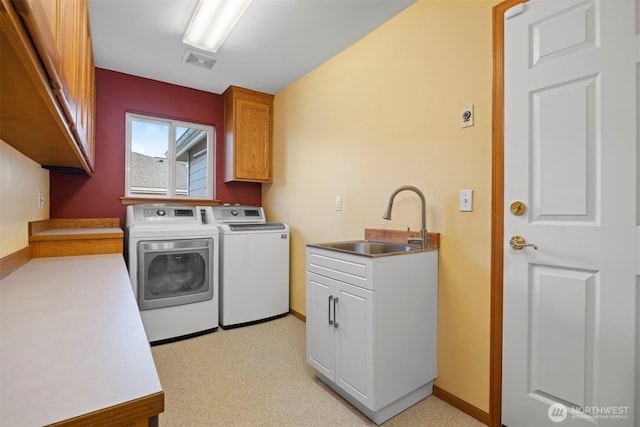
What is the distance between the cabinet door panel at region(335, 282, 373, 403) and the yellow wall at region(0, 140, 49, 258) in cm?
165

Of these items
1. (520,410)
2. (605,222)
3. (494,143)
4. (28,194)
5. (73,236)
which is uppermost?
(494,143)

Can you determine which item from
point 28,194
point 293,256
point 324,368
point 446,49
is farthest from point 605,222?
point 28,194

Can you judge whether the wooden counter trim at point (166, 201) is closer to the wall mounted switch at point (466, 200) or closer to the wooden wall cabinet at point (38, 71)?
the wooden wall cabinet at point (38, 71)

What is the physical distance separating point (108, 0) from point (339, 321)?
2.47 metres

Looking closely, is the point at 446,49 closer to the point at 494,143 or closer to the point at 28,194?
the point at 494,143

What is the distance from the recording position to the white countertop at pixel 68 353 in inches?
19.6

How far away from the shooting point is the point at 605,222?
126 cm

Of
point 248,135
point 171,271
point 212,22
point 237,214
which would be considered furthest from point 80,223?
point 212,22

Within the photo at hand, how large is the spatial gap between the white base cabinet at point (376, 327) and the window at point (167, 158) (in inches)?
90.6

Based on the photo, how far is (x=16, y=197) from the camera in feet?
5.50

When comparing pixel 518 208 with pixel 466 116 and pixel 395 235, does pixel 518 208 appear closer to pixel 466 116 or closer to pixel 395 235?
pixel 466 116

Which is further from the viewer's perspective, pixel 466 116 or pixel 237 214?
pixel 237 214

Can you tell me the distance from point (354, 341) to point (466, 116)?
1391mm

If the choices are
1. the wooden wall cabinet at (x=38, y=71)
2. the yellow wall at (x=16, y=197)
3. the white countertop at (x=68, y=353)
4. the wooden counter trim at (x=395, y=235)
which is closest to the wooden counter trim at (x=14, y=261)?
the yellow wall at (x=16, y=197)
